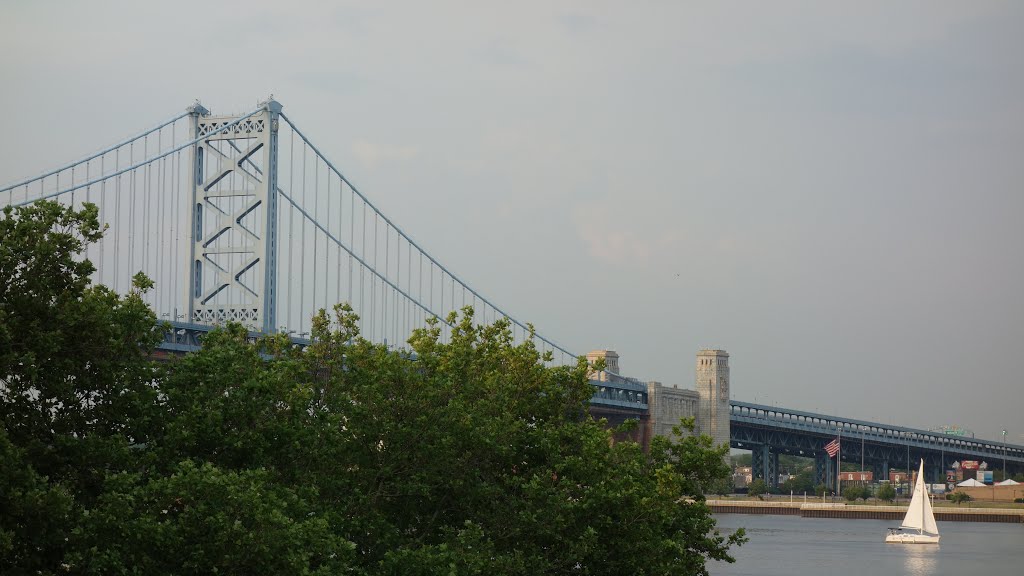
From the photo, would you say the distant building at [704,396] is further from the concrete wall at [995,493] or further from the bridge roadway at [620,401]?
the concrete wall at [995,493]

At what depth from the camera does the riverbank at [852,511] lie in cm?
13612

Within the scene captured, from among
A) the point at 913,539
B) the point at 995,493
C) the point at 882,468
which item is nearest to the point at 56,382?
the point at 913,539

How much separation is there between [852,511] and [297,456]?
123834 millimetres

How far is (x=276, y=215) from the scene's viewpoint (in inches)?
3108

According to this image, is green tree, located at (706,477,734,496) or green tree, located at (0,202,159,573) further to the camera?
green tree, located at (706,477,734,496)

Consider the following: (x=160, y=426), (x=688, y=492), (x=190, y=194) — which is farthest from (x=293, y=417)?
(x=190, y=194)

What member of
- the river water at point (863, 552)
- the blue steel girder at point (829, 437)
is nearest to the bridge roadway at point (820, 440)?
the blue steel girder at point (829, 437)

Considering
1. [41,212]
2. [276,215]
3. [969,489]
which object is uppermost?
[276,215]

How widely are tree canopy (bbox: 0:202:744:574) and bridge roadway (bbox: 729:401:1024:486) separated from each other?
130m

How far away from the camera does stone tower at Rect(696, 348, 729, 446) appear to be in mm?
153500

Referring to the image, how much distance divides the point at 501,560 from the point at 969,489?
144744 millimetres

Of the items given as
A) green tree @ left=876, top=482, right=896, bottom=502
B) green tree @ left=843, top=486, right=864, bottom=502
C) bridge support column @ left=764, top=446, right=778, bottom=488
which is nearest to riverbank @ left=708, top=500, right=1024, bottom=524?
green tree @ left=843, top=486, right=864, bottom=502

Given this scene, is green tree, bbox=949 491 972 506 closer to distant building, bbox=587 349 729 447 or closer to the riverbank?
the riverbank

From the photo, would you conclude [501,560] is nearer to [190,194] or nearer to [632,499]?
[632,499]
